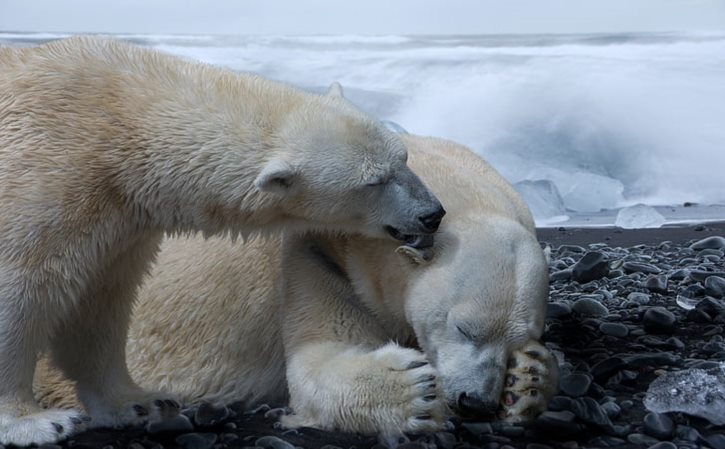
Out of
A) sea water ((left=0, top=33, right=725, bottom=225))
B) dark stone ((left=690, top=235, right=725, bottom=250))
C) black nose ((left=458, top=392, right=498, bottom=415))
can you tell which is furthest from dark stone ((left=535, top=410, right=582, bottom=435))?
sea water ((left=0, top=33, right=725, bottom=225))

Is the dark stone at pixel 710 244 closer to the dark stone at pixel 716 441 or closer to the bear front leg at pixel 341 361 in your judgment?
the bear front leg at pixel 341 361

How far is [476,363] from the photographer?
272 centimetres

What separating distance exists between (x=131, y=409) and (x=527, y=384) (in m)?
1.18

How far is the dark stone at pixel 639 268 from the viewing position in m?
4.78

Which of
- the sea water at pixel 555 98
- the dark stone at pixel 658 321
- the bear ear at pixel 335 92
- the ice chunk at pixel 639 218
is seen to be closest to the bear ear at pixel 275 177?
the bear ear at pixel 335 92

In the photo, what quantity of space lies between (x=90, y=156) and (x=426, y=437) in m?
1.14

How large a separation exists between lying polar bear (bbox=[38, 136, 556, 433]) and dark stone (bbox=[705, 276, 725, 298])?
4.01 feet

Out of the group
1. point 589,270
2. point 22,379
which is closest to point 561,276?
point 589,270

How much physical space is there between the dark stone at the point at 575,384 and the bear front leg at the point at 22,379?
133cm

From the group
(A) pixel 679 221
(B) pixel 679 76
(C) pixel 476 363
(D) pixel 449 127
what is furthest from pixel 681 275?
(B) pixel 679 76

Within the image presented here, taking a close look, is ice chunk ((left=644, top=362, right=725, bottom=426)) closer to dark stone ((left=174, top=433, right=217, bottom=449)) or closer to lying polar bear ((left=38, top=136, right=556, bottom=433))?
lying polar bear ((left=38, top=136, right=556, bottom=433))

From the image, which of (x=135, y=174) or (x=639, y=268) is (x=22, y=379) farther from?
(x=639, y=268)

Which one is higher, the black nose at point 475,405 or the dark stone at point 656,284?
the black nose at point 475,405

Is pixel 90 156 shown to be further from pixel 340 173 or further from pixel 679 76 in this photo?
pixel 679 76
